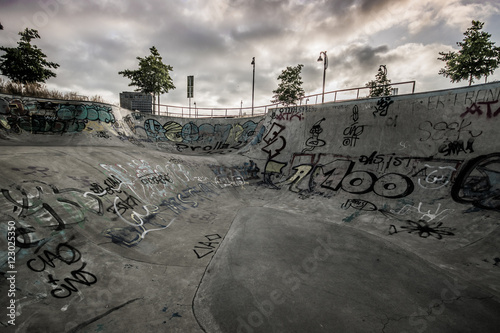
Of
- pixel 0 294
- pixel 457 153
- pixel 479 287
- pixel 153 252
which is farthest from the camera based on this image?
pixel 457 153

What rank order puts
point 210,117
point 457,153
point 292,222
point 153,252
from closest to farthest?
1. point 153,252
2. point 292,222
3. point 457,153
4. point 210,117

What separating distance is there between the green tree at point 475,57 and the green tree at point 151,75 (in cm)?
3521

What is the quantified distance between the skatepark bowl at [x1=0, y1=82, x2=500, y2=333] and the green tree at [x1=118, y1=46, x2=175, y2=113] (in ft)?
41.1

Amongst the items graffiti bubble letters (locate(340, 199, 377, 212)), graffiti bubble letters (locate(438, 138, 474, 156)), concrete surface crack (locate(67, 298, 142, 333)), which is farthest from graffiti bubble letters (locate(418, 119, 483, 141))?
concrete surface crack (locate(67, 298, 142, 333))

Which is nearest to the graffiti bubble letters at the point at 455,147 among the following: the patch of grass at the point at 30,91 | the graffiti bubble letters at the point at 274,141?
the graffiti bubble letters at the point at 274,141

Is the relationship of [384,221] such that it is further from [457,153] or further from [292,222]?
[457,153]

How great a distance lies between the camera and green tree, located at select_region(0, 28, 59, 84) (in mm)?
19359

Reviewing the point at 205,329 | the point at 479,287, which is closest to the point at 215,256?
the point at 205,329

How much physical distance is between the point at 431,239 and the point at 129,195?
11.1 m

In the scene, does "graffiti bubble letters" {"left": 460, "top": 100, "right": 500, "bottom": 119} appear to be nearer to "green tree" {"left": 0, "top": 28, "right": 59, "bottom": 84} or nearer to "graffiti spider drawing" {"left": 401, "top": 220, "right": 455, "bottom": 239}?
"graffiti spider drawing" {"left": 401, "top": 220, "right": 455, "bottom": 239}

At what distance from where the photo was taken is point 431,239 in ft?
21.0

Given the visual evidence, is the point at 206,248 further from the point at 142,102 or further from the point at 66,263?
the point at 142,102

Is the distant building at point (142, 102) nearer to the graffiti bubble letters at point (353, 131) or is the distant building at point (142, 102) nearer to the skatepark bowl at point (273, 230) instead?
the skatepark bowl at point (273, 230)

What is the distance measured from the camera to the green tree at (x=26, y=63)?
19.4m
